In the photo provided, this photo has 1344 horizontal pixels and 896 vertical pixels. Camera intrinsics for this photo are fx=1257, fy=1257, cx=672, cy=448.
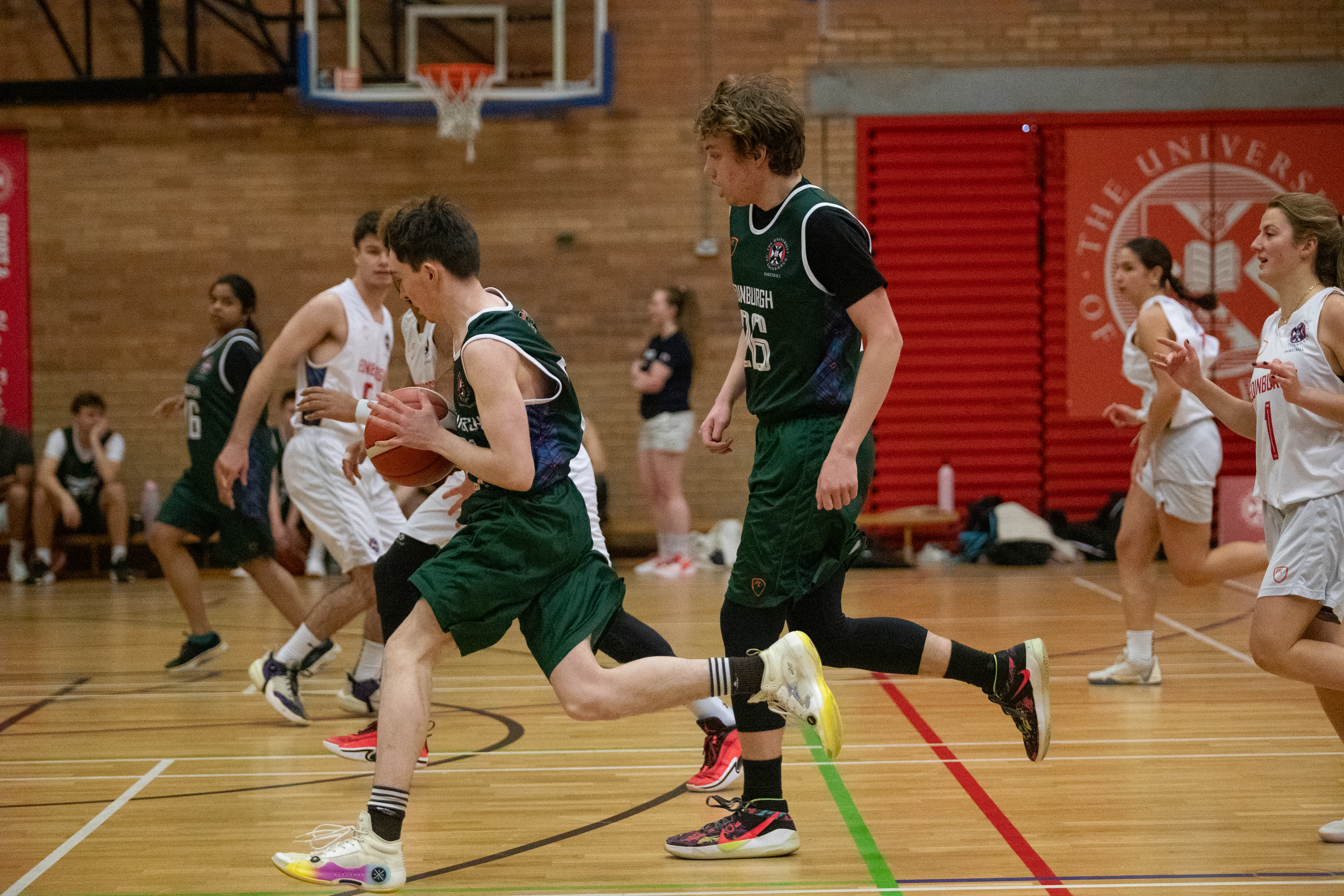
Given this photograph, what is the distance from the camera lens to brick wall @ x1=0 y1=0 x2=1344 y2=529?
10648mm

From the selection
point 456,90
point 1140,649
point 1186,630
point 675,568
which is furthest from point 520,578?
point 456,90

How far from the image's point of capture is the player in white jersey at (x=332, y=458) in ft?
16.0

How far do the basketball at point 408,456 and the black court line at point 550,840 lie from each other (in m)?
0.99

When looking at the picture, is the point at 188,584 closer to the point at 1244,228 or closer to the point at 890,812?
the point at 890,812

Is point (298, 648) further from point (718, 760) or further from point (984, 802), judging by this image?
point (984, 802)

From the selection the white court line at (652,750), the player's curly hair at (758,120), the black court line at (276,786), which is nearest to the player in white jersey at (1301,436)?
the white court line at (652,750)

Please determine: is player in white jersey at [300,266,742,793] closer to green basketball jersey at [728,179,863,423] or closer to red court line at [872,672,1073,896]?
green basketball jersey at [728,179,863,423]

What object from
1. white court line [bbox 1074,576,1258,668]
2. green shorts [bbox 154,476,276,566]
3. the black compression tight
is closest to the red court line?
the black compression tight

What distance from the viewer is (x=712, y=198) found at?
10680 mm

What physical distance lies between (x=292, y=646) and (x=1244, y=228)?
881cm

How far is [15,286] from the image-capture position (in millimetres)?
10703

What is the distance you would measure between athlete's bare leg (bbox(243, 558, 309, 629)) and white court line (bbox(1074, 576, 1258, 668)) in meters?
3.86

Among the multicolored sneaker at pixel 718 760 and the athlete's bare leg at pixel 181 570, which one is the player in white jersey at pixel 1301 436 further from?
the athlete's bare leg at pixel 181 570

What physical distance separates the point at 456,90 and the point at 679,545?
154 inches
